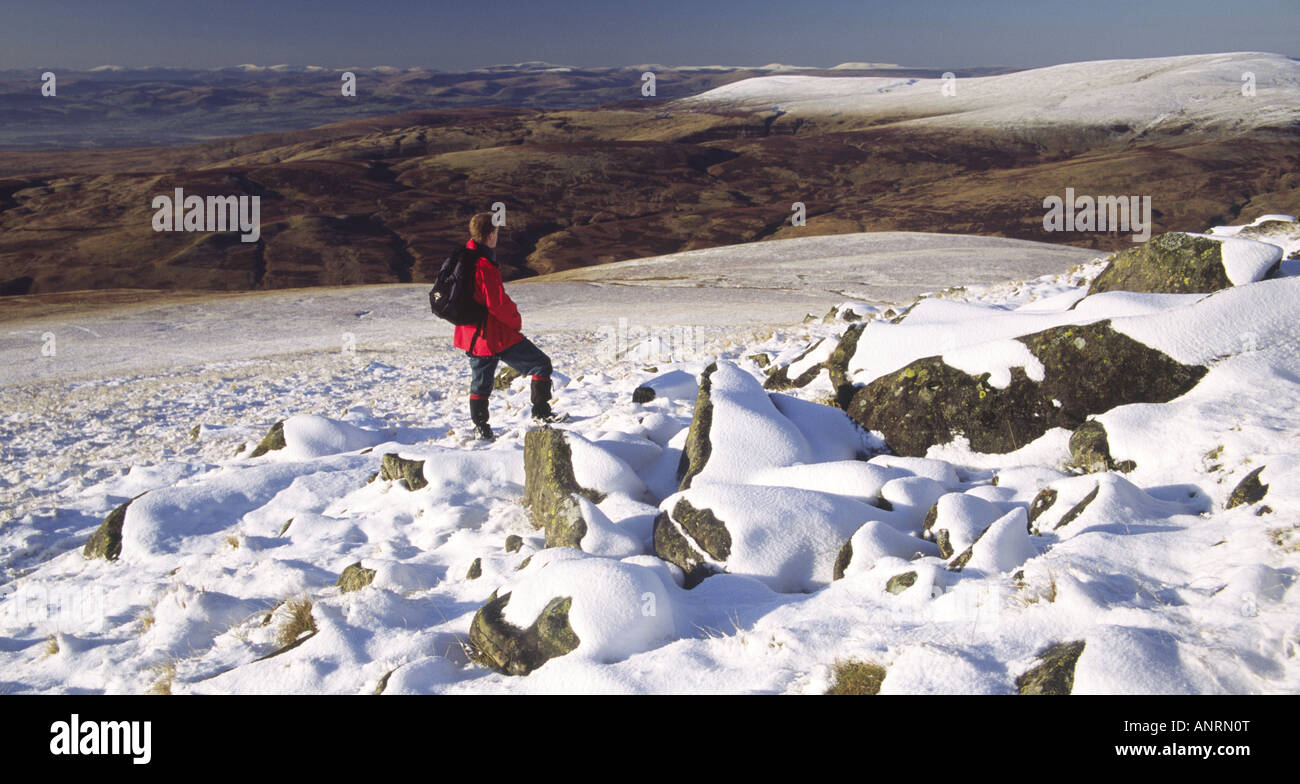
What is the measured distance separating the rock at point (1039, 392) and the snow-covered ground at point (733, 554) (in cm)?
19

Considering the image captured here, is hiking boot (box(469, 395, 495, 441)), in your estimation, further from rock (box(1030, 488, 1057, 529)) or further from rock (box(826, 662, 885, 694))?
rock (box(826, 662, 885, 694))

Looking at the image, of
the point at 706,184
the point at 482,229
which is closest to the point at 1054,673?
the point at 482,229

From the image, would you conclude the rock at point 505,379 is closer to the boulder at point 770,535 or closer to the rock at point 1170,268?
the boulder at point 770,535

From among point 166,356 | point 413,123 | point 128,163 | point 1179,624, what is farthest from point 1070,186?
point 128,163

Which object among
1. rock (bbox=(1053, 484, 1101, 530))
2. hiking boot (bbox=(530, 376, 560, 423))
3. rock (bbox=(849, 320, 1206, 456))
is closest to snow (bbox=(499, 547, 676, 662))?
rock (bbox=(1053, 484, 1101, 530))

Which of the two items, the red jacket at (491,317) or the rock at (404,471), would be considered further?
the red jacket at (491,317)

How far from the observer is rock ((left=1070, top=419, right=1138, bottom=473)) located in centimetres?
579

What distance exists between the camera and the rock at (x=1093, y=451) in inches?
228

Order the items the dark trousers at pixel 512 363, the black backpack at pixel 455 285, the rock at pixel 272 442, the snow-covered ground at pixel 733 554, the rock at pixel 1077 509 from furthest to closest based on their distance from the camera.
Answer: the rock at pixel 272 442, the dark trousers at pixel 512 363, the black backpack at pixel 455 285, the rock at pixel 1077 509, the snow-covered ground at pixel 733 554

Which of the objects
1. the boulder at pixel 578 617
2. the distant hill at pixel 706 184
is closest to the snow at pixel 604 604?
the boulder at pixel 578 617

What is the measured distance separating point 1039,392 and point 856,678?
13.5 feet

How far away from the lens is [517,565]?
19.6 feet

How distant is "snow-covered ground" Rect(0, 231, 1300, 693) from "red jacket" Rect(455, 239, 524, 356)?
1182 mm

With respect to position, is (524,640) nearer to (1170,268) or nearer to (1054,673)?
(1054,673)
